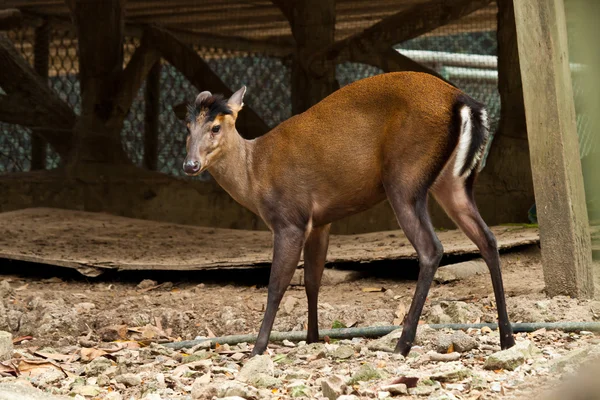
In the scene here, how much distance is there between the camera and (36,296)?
19.5 feet

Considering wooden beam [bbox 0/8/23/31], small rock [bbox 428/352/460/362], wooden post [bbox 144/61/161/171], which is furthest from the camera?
wooden post [bbox 144/61/161/171]

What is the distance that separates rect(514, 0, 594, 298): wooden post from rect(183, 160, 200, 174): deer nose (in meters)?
1.99

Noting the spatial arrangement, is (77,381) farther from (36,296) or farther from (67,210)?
(67,210)

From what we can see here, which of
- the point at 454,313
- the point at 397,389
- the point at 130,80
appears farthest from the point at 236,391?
the point at 130,80

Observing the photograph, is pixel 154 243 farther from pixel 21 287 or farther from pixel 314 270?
pixel 314 270

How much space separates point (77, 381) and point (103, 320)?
1878 mm

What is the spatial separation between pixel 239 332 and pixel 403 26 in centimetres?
428

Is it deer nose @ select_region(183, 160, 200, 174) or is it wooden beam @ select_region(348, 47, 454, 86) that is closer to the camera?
deer nose @ select_region(183, 160, 200, 174)

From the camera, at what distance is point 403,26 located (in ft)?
27.3

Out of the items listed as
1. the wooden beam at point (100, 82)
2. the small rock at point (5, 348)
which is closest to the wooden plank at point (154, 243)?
the wooden beam at point (100, 82)

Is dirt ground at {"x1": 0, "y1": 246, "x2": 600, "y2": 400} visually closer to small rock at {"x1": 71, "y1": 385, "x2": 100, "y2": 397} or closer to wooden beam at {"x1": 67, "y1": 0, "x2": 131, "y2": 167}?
small rock at {"x1": 71, "y1": 385, "x2": 100, "y2": 397}

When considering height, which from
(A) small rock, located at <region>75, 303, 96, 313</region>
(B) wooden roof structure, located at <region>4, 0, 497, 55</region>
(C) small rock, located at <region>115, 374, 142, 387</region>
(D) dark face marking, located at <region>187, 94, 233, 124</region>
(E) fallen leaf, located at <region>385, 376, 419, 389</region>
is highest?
(B) wooden roof structure, located at <region>4, 0, 497, 55</region>

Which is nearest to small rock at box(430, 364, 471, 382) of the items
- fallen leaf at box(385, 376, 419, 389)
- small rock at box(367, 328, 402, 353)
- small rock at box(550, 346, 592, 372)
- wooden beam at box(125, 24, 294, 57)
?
fallen leaf at box(385, 376, 419, 389)

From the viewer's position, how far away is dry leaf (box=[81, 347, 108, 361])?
4180 millimetres
